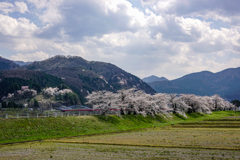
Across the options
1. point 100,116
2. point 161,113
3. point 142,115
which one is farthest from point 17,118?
point 161,113

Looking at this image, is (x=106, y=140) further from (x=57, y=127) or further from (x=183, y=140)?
(x=57, y=127)

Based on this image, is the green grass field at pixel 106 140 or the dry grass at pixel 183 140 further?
the dry grass at pixel 183 140

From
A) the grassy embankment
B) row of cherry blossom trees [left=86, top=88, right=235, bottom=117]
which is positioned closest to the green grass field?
the grassy embankment

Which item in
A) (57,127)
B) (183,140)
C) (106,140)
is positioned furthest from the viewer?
(57,127)

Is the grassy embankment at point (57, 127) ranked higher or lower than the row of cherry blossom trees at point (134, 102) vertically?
lower

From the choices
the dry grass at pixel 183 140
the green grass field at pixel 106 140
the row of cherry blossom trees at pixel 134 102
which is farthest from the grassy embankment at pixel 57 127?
the dry grass at pixel 183 140

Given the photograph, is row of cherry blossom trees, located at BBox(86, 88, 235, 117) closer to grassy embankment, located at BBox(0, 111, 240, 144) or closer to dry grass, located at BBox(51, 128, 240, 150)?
grassy embankment, located at BBox(0, 111, 240, 144)

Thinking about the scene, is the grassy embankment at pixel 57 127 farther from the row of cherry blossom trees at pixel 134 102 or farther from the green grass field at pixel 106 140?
the row of cherry blossom trees at pixel 134 102

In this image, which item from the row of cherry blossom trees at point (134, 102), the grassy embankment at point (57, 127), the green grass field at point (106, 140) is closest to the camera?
the green grass field at point (106, 140)

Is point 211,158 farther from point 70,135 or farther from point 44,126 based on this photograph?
point 44,126

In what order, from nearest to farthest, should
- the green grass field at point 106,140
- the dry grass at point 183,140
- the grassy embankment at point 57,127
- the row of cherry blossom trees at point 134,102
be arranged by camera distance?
the green grass field at point 106,140
the dry grass at point 183,140
the grassy embankment at point 57,127
the row of cherry blossom trees at point 134,102

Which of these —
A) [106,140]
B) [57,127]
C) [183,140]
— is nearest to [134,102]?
[57,127]

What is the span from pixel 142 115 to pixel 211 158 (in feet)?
207

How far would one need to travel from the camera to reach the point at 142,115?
84250 mm
